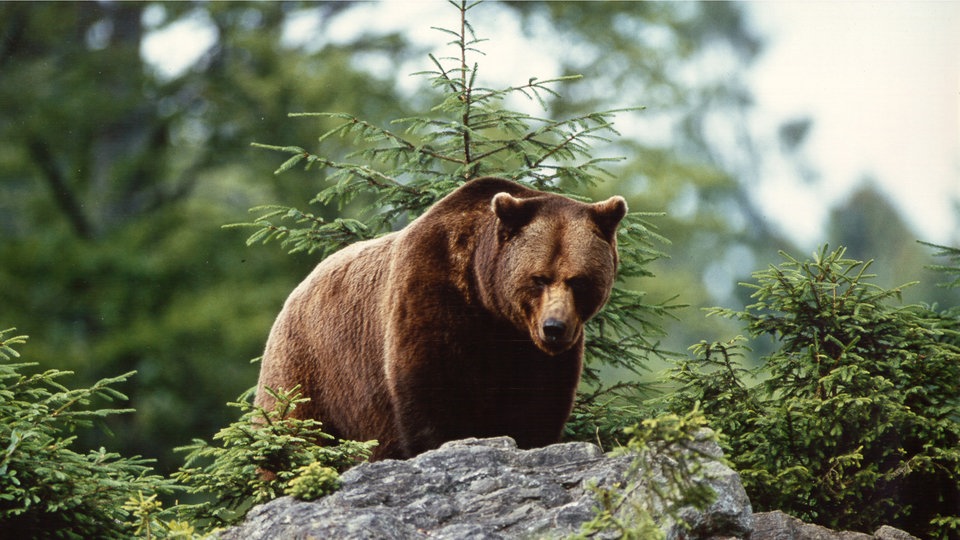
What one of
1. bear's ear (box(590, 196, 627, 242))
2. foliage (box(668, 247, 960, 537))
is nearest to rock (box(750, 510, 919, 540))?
foliage (box(668, 247, 960, 537))

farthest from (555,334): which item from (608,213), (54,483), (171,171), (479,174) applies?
(171,171)

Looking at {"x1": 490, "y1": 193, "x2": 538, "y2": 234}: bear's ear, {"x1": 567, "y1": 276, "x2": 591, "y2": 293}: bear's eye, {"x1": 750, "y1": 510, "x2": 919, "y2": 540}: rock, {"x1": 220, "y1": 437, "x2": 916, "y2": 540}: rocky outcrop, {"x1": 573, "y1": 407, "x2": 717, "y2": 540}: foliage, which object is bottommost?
{"x1": 750, "y1": 510, "x2": 919, "y2": 540}: rock

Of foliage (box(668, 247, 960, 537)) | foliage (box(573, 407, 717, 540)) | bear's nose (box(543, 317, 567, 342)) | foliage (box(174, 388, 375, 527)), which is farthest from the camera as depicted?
foliage (box(668, 247, 960, 537))

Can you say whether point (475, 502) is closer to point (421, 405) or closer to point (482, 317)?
point (421, 405)

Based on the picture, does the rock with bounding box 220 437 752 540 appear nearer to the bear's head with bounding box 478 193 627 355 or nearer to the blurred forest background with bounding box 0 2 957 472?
the bear's head with bounding box 478 193 627 355

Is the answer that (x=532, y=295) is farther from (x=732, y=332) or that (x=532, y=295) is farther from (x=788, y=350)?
(x=732, y=332)

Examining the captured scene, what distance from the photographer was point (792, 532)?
18.1 ft

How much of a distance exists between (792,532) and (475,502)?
1.76 meters

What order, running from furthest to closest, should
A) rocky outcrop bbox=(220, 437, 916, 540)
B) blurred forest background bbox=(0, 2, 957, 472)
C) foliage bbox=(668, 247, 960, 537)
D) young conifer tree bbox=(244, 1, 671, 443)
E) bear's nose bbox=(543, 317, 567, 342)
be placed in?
blurred forest background bbox=(0, 2, 957, 472) → young conifer tree bbox=(244, 1, 671, 443) → foliage bbox=(668, 247, 960, 537) → bear's nose bbox=(543, 317, 567, 342) → rocky outcrop bbox=(220, 437, 916, 540)

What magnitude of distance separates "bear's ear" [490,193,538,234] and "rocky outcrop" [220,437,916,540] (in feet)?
3.83

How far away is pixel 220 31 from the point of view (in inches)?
766

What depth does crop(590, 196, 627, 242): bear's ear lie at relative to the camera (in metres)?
5.71

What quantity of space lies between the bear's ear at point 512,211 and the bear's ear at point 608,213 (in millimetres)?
324

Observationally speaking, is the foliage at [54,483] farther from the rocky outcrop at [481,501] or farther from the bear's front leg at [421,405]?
the bear's front leg at [421,405]
